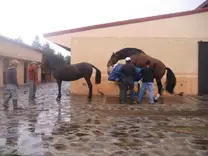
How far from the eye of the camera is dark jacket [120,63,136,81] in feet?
36.8

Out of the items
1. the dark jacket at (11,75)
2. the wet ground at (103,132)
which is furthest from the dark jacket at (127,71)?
the dark jacket at (11,75)

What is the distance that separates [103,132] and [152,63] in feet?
23.0

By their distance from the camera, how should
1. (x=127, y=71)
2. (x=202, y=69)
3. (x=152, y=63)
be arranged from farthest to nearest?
1. (x=202, y=69)
2. (x=152, y=63)
3. (x=127, y=71)

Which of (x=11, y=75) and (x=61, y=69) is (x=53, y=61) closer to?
(x=61, y=69)

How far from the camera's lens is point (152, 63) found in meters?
12.8

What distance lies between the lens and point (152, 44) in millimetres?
15477

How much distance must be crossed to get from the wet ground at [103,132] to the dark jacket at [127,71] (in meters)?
2.02

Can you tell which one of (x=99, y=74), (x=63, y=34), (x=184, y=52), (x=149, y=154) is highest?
(x=63, y=34)

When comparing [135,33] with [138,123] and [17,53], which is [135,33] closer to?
Result: [138,123]

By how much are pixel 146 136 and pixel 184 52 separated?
10.4 meters

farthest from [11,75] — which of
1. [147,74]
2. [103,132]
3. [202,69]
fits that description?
[202,69]

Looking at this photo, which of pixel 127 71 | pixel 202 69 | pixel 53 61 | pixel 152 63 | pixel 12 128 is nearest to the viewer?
pixel 12 128

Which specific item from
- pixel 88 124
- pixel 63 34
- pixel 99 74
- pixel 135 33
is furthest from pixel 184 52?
pixel 88 124

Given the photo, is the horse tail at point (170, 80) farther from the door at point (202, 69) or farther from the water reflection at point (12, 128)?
the water reflection at point (12, 128)
